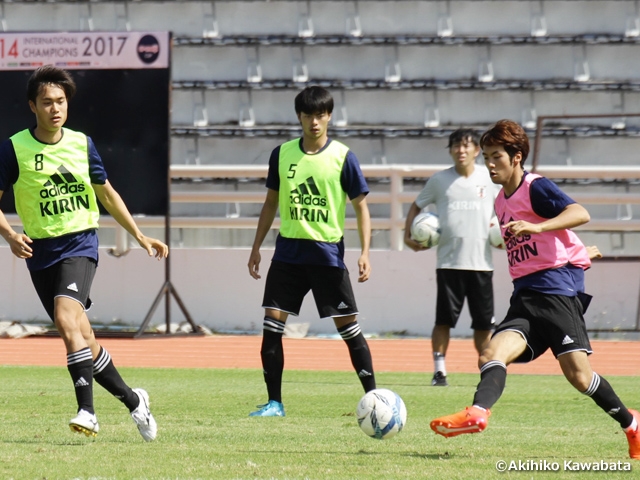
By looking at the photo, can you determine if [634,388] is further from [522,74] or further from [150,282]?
[522,74]

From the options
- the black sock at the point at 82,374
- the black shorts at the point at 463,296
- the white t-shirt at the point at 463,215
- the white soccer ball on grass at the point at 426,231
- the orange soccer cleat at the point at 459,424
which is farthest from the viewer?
the white soccer ball on grass at the point at 426,231

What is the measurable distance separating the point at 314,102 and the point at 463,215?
3.28 metres

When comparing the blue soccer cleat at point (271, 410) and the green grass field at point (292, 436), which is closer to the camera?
the green grass field at point (292, 436)

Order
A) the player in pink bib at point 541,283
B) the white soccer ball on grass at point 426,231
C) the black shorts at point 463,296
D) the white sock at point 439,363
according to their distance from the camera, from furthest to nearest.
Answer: the white soccer ball on grass at point 426,231 < the black shorts at point 463,296 < the white sock at point 439,363 < the player in pink bib at point 541,283

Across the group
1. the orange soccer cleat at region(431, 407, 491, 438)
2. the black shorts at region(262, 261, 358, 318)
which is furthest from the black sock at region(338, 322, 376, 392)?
the orange soccer cleat at region(431, 407, 491, 438)

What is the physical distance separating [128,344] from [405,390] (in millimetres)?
5468

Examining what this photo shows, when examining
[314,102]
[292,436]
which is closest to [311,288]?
[314,102]

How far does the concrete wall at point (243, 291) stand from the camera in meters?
15.2

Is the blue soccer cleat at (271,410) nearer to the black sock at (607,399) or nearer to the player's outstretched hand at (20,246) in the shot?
the player's outstretched hand at (20,246)

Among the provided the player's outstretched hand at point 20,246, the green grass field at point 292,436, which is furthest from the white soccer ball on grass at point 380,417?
the player's outstretched hand at point 20,246

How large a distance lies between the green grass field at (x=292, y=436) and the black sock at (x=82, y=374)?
240 millimetres

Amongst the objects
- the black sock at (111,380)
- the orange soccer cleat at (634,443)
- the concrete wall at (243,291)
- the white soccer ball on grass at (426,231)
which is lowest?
the concrete wall at (243,291)

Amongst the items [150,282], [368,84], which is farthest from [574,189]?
[150,282]

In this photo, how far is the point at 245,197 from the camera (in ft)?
55.4
